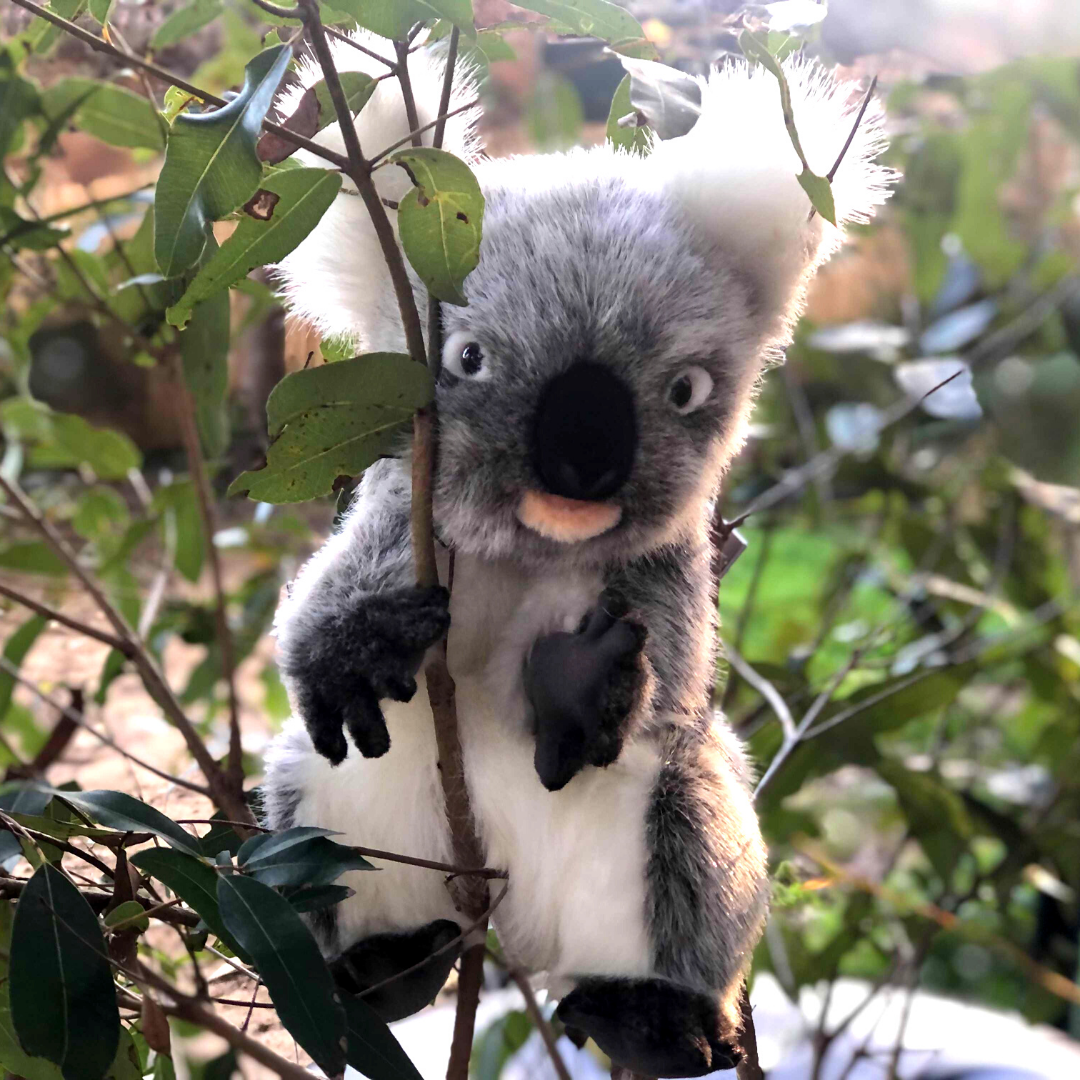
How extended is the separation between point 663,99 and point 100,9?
33 cm

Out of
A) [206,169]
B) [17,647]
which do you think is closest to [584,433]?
[206,169]

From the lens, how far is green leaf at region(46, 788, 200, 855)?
0.60m

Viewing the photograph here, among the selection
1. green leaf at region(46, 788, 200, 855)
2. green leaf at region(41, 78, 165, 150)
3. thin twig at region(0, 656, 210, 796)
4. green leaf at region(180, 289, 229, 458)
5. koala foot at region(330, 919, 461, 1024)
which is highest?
green leaf at region(41, 78, 165, 150)

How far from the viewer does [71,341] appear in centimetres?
167

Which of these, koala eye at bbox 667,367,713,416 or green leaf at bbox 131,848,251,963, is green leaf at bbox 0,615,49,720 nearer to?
green leaf at bbox 131,848,251,963

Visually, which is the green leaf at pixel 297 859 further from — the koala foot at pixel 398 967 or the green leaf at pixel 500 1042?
the green leaf at pixel 500 1042

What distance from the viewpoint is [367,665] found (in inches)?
25.3

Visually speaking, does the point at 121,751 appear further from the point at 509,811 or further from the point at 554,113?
the point at 554,113

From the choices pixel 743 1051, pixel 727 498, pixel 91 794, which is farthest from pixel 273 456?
pixel 727 498

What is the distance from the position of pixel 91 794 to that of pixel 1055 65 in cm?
213

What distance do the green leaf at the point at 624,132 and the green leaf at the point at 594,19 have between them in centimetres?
15

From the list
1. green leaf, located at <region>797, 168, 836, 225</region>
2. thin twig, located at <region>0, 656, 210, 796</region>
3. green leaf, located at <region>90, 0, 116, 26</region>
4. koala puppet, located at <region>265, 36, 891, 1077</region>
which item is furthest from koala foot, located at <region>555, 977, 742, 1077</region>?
green leaf, located at <region>90, 0, 116, 26</region>

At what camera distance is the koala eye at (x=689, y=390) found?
0.69m

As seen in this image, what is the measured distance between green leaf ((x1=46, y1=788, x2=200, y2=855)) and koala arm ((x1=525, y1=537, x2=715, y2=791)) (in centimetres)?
22
